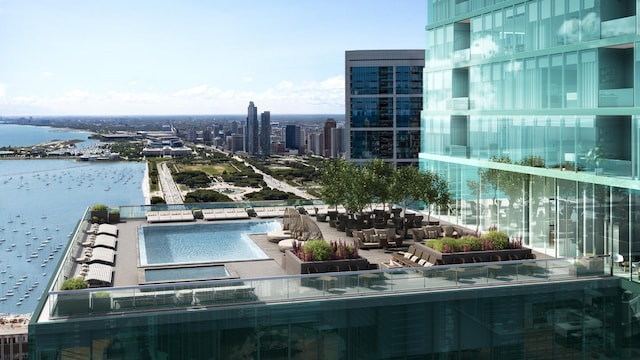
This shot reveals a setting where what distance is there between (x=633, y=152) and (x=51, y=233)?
129071mm

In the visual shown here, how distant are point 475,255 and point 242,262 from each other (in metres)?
7.87

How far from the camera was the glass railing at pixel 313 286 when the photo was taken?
704 inches

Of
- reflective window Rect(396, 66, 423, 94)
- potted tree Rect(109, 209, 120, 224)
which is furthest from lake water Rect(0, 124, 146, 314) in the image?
potted tree Rect(109, 209, 120, 224)

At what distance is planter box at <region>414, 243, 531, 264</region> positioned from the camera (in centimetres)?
2253

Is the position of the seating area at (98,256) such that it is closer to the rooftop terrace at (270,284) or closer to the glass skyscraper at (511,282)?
the rooftop terrace at (270,284)

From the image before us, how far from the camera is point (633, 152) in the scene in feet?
68.7

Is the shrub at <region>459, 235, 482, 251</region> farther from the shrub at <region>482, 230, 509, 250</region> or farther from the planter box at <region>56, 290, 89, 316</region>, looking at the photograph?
the planter box at <region>56, 290, 89, 316</region>

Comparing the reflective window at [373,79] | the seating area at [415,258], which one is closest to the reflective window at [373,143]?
the reflective window at [373,79]

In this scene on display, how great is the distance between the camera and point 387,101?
67.6 metres

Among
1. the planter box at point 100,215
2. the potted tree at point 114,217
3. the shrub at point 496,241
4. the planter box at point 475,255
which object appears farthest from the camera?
the potted tree at point 114,217

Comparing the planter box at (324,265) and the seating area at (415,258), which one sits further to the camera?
the seating area at (415,258)

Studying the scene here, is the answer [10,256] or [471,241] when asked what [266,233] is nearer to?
[471,241]

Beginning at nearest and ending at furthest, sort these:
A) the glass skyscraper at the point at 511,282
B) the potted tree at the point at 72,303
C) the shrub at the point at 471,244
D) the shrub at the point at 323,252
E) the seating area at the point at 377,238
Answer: the potted tree at the point at 72,303
the glass skyscraper at the point at 511,282
the shrub at the point at 323,252
the shrub at the point at 471,244
the seating area at the point at 377,238

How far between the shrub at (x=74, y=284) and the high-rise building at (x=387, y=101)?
50.2 metres
